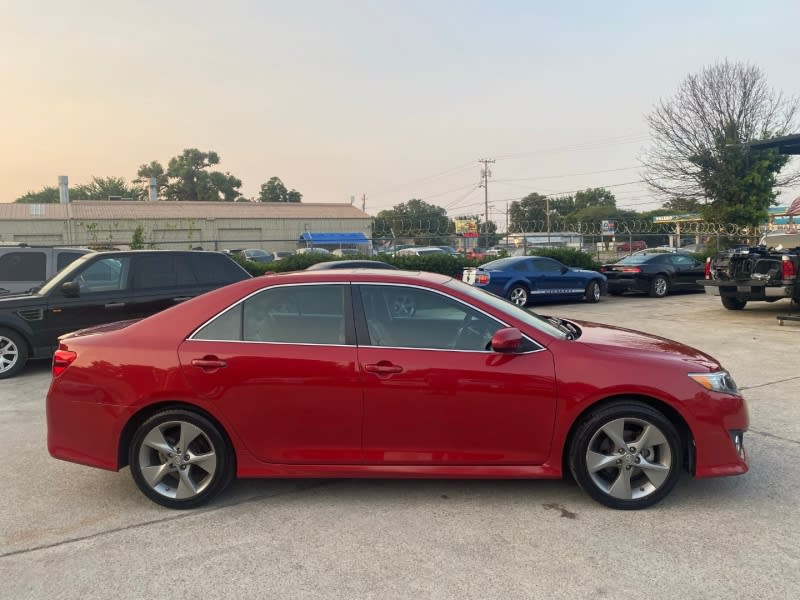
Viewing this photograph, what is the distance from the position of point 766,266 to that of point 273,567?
12206 mm

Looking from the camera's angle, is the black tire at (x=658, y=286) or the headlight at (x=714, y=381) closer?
the headlight at (x=714, y=381)

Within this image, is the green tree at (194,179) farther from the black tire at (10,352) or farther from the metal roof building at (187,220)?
the black tire at (10,352)

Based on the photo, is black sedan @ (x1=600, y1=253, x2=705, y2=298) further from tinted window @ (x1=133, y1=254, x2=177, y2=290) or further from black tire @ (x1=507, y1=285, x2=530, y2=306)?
tinted window @ (x1=133, y1=254, x2=177, y2=290)

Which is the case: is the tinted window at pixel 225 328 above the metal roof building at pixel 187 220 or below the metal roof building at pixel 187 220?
below

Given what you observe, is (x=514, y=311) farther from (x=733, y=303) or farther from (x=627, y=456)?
(x=733, y=303)

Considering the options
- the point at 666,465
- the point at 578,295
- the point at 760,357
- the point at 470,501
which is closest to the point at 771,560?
the point at 666,465

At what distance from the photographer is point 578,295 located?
54.4 ft

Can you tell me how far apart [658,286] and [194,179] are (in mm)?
68315

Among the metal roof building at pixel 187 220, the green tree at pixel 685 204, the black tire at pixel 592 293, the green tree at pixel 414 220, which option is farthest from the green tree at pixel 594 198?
the black tire at pixel 592 293

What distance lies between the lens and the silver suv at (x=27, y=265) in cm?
988

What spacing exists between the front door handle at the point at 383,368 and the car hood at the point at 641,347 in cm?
121

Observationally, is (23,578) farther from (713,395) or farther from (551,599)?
(713,395)

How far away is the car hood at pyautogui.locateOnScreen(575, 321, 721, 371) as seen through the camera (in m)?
3.84

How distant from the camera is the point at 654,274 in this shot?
1769cm
